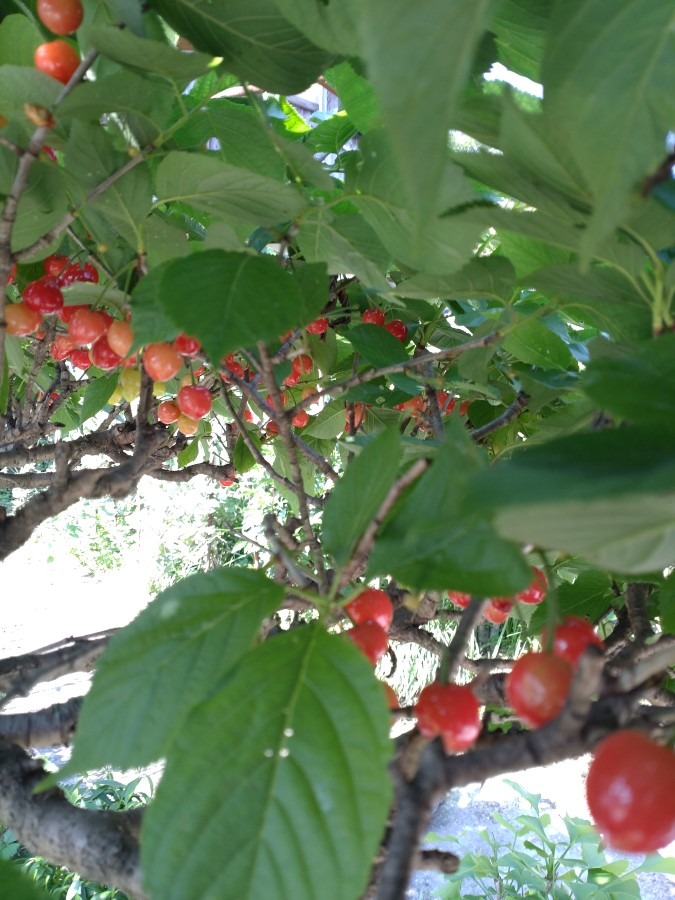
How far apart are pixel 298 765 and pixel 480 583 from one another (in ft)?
0.37

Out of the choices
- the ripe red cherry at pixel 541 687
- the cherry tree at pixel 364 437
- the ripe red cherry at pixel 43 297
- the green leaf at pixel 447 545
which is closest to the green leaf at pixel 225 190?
the cherry tree at pixel 364 437

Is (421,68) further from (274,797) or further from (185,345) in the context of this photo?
(185,345)

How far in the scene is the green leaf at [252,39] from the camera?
1.85 feet

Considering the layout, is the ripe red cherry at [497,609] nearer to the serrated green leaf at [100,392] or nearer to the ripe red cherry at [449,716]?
the ripe red cherry at [449,716]

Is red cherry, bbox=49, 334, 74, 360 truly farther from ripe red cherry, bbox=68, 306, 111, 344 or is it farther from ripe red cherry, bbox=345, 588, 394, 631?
ripe red cherry, bbox=345, 588, 394, 631

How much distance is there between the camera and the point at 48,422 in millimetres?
1472

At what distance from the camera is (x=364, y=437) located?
710mm

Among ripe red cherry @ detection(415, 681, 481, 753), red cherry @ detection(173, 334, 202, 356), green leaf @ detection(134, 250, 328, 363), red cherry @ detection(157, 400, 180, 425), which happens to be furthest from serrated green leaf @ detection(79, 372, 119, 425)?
ripe red cherry @ detection(415, 681, 481, 753)

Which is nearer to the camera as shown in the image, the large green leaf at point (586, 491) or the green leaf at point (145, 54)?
the large green leaf at point (586, 491)

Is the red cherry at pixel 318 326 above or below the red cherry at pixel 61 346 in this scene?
above

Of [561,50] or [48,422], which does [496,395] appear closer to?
[561,50]

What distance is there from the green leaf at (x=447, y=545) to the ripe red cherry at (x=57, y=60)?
1.47ft

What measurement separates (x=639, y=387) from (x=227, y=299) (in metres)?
0.32

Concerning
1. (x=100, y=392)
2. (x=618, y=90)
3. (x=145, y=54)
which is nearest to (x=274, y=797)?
(x=618, y=90)
